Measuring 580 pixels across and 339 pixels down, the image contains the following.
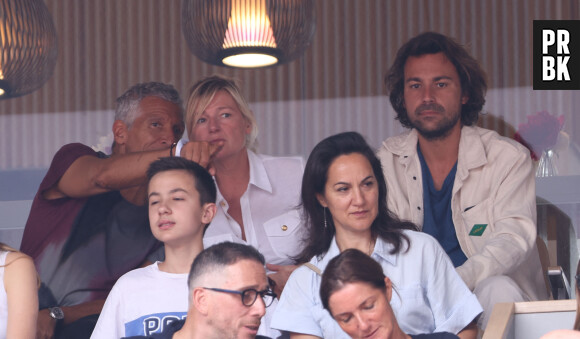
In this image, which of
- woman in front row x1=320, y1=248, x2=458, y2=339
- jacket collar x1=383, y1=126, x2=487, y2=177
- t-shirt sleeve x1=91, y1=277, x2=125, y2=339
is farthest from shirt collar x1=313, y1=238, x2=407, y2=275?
jacket collar x1=383, y1=126, x2=487, y2=177

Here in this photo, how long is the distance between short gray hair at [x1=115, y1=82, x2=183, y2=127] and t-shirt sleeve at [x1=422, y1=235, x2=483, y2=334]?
166 cm

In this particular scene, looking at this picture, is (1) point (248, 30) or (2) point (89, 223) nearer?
(2) point (89, 223)

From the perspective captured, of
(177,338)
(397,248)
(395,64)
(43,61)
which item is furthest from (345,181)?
(43,61)

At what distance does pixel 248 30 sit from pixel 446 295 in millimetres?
1796

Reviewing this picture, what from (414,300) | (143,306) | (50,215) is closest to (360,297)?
(414,300)

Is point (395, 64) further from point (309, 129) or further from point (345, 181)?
point (345, 181)

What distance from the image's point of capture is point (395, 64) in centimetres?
444

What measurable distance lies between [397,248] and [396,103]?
1.40m

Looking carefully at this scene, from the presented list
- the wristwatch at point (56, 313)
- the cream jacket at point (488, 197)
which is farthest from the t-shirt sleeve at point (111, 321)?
the cream jacket at point (488, 197)

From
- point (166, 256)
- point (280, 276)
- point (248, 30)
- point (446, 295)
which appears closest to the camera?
point (446, 295)

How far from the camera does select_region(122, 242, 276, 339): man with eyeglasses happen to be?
295 centimetres

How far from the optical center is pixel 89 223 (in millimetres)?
4152

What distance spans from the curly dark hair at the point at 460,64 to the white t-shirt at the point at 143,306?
1.52 meters

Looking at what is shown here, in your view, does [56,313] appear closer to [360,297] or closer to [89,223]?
[89,223]
